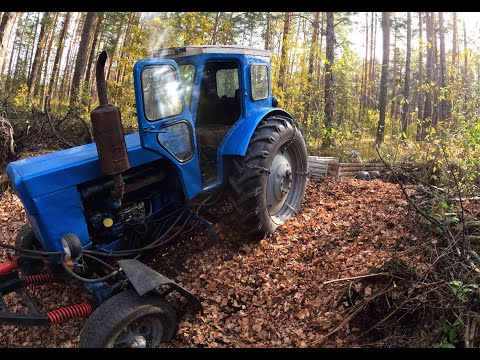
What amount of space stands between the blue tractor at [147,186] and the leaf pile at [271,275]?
0.28 m

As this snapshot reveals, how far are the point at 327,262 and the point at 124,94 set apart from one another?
8181 millimetres

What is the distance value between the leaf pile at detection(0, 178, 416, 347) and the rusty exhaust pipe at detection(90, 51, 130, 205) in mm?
1566

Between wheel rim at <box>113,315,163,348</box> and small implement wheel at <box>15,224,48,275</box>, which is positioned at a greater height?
small implement wheel at <box>15,224,48,275</box>

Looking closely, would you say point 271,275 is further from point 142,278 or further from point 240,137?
point 240,137

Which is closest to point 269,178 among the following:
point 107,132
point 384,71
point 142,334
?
point 107,132

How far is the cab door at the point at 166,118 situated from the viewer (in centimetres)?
352

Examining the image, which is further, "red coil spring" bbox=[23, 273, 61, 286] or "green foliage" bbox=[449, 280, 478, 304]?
"red coil spring" bbox=[23, 273, 61, 286]

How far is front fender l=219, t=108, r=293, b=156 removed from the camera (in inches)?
169

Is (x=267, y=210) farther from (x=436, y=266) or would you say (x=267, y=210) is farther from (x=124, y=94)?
(x=124, y=94)

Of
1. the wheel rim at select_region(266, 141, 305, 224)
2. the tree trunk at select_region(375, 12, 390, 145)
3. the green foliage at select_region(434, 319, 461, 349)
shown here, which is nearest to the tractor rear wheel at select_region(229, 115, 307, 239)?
the wheel rim at select_region(266, 141, 305, 224)

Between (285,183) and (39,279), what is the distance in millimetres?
3193

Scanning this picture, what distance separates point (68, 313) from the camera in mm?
3115

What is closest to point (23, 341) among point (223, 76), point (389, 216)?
point (223, 76)

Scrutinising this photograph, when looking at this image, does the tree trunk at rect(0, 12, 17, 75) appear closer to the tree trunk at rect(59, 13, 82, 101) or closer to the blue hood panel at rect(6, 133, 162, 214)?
the blue hood panel at rect(6, 133, 162, 214)
